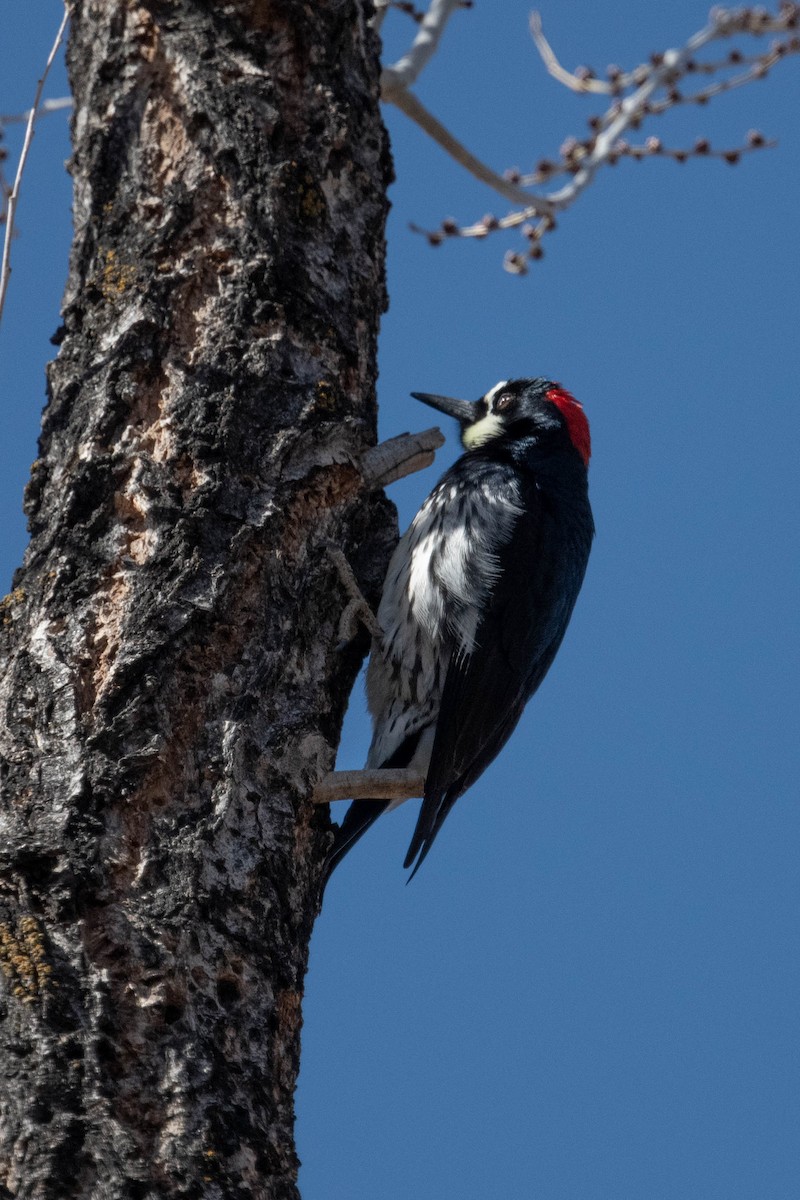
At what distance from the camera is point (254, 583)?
103 inches

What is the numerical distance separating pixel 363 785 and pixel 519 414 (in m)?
1.97

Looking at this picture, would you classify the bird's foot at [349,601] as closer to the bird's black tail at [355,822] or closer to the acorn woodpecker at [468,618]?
the acorn woodpecker at [468,618]

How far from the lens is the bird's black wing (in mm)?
3389

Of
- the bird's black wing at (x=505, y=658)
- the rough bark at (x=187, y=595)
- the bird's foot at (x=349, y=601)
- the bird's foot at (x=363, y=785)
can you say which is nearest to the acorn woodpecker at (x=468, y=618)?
the bird's black wing at (x=505, y=658)

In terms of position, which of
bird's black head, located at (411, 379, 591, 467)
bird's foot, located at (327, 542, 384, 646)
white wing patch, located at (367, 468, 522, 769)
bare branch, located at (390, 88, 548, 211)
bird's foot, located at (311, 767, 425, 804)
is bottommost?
bird's foot, located at (311, 767, 425, 804)

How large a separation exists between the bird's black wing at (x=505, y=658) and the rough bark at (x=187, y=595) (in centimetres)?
39

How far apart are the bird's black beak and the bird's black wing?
2.02 ft

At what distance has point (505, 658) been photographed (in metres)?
3.60

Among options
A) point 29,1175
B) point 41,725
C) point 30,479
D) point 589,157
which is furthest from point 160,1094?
point 589,157

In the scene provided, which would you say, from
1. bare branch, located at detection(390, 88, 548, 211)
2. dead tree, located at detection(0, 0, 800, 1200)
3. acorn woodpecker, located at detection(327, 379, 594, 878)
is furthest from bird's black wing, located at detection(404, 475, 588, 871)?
bare branch, located at detection(390, 88, 548, 211)

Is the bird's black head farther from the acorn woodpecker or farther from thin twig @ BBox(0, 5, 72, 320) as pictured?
thin twig @ BBox(0, 5, 72, 320)

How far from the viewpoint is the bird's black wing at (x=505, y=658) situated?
3389mm

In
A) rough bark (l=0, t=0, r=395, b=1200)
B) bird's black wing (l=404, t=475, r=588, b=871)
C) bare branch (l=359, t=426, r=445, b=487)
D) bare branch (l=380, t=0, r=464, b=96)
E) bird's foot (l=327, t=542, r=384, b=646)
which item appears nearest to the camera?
rough bark (l=0, t=0, r=395, b=1200)

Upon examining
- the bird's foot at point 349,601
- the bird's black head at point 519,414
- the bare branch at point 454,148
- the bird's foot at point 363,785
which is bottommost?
the bird's foot at point 363,785
